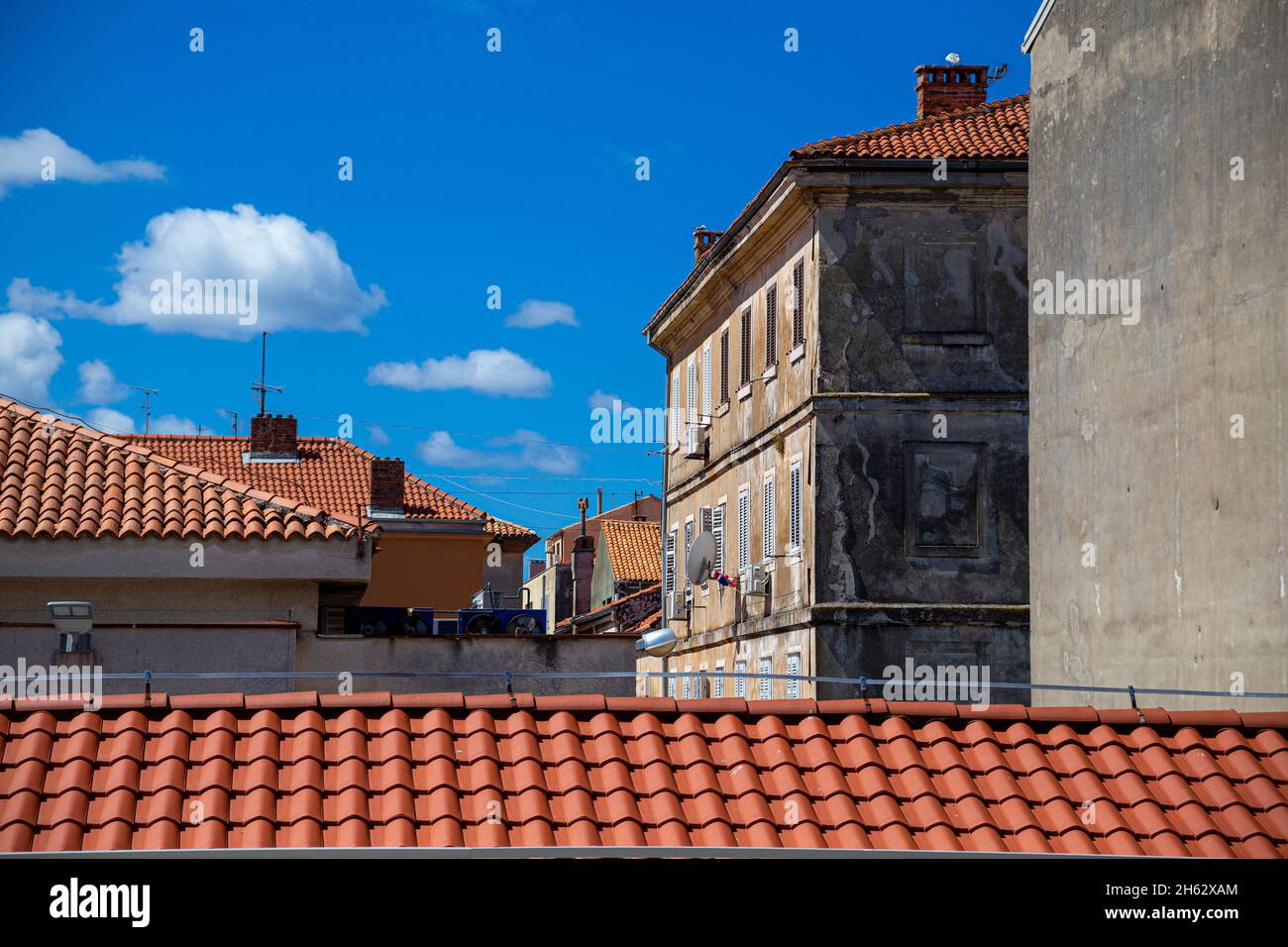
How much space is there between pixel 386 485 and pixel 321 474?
2492 mm

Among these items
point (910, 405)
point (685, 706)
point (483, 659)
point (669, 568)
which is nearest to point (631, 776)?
point (685, 706)

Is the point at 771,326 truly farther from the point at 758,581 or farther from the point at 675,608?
the point at 675,608

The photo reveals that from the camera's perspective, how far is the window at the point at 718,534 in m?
33.2

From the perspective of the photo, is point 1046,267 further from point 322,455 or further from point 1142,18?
point 322,455

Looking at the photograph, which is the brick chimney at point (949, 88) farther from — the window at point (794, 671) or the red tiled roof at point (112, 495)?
the red tiled roof at point (112, 495)

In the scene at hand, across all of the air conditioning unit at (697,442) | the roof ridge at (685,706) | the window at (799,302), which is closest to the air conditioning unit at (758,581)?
the window at (799,302)

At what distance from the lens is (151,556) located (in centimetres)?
1705

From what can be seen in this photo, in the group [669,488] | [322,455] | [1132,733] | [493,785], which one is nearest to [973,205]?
[669,488]

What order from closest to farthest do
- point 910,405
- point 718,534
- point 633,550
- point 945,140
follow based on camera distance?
point 910,405 < point 945,140 < point 718,534 < point 633,550

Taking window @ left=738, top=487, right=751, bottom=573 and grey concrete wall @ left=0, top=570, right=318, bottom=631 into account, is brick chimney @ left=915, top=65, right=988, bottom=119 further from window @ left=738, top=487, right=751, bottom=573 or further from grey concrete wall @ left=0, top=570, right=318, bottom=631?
Result: grey concrete wall @ left=0, top=570, right=318, bottom=631

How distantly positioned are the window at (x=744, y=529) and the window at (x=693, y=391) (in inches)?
191

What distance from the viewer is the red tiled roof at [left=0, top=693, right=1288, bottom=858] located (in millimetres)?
8273

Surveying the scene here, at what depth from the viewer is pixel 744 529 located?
3120 centimetres

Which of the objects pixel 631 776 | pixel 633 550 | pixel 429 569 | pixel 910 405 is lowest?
pixel 631 776
